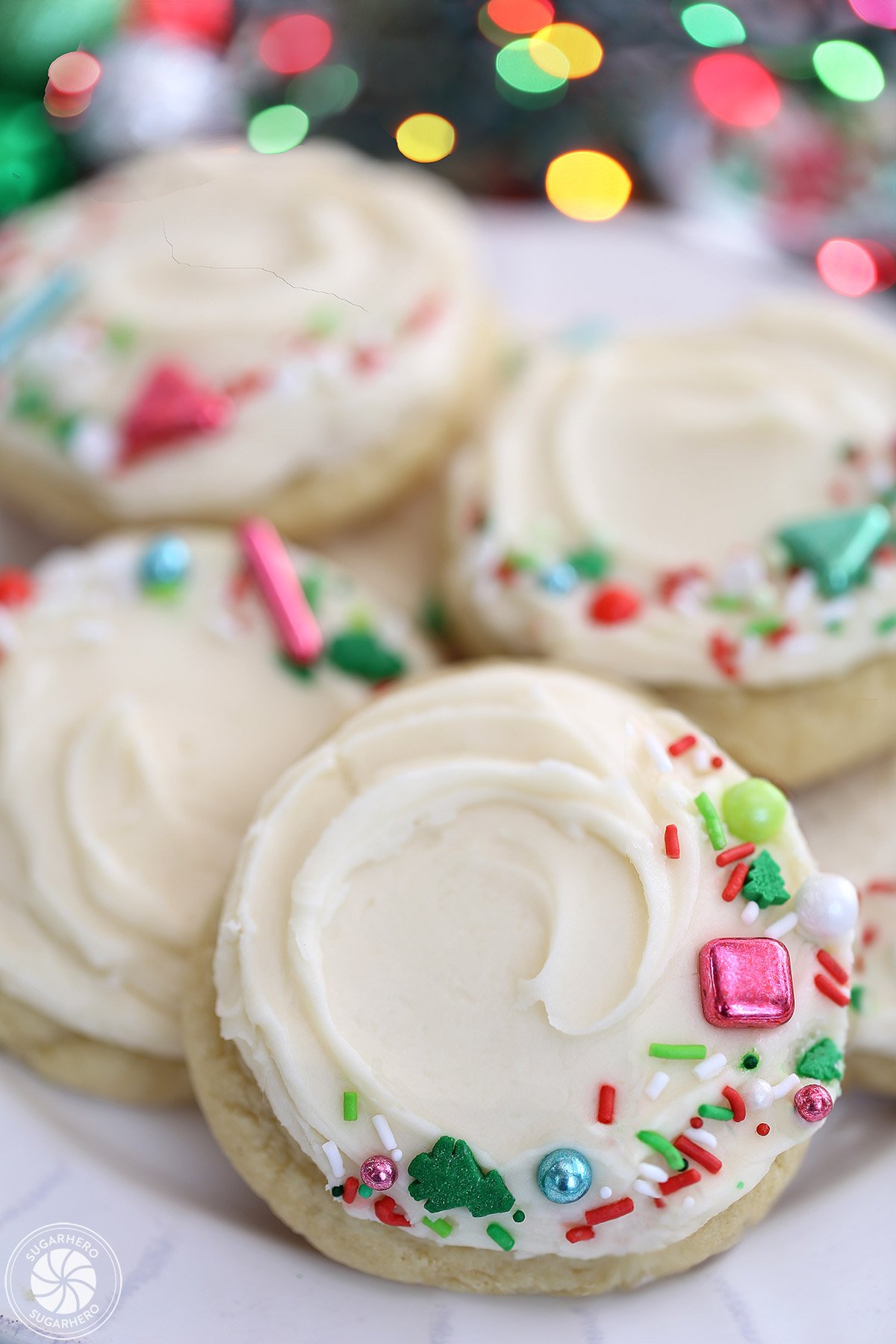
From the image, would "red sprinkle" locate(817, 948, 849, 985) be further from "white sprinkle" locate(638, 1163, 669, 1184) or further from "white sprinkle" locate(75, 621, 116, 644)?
"white sprinkle" locate(75, 621, 116, 644)

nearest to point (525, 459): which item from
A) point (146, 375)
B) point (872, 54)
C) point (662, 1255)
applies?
point (146, 375)

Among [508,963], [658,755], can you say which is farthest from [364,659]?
[508,963]

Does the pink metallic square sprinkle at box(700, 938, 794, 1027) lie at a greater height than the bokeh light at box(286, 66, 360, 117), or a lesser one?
lesser

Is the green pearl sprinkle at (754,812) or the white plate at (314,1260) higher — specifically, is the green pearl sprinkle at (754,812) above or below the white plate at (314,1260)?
above

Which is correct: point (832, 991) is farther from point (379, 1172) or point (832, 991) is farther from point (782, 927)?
point (379, 1172)

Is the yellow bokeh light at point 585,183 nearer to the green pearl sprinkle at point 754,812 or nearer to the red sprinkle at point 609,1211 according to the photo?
the green pearl sprinkle at point 754,812

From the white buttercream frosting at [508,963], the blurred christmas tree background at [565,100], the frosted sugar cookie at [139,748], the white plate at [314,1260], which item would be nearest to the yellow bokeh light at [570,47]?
the blurred christmas tree background at [565,100]

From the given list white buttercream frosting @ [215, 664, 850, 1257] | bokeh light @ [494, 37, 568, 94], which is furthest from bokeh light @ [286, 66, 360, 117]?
white buttercream frosting @ [215, 664, 850, 1257]
